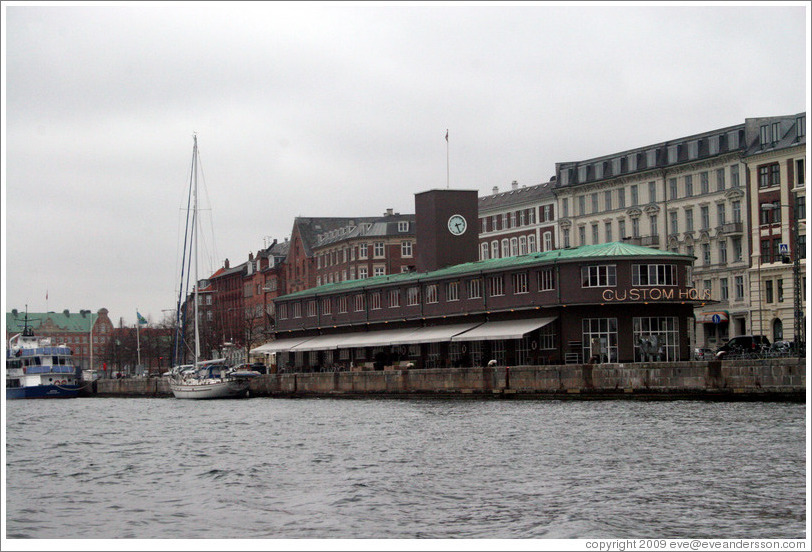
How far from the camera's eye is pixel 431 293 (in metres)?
97.2

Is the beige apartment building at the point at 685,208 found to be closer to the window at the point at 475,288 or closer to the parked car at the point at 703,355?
the parked car at the point at 703,355

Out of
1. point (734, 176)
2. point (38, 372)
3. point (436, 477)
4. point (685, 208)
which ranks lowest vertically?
point (436, 477)

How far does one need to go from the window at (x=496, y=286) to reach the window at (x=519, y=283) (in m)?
1.37

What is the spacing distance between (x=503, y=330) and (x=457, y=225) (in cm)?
2258

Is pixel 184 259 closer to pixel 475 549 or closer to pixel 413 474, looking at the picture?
pixel 413 474

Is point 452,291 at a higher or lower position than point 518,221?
lower

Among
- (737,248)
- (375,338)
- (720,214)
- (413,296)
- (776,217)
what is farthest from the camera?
(720,214)

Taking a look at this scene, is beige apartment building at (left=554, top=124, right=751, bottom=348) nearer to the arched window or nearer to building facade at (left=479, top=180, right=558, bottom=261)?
building facade at (left=479, top=180, right=558, bottom=261)

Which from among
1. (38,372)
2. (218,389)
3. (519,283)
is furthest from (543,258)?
(38,372)

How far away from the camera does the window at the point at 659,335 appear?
80.9m

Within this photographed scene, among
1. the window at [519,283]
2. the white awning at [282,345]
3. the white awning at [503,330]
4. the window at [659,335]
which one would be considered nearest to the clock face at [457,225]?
the white awning at [503,330]

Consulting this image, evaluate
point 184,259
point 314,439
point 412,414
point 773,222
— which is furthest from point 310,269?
point 314,439

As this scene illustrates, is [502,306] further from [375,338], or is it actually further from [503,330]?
[375,338]

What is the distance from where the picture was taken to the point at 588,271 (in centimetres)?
8212
